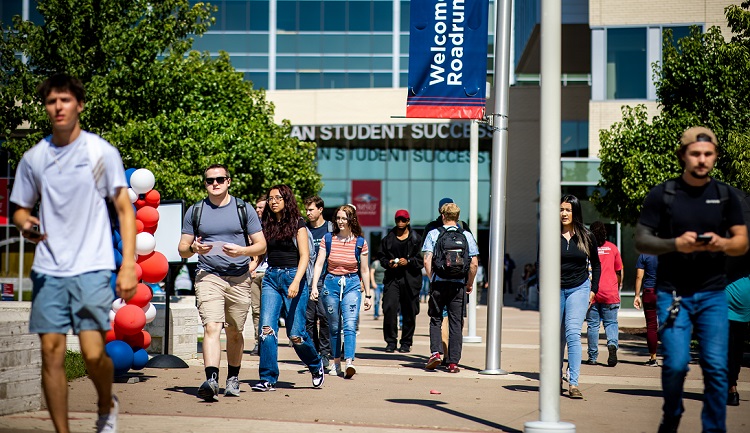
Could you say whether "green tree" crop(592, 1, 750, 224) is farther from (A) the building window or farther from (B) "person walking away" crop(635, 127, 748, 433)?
(B) "person walking away" crop(635, 127, 748, 433)

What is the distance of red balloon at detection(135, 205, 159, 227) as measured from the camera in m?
10.5

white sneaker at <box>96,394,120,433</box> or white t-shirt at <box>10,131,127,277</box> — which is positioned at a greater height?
white t-shirt at <box>10,131,127,277</box>

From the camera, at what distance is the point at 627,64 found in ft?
103

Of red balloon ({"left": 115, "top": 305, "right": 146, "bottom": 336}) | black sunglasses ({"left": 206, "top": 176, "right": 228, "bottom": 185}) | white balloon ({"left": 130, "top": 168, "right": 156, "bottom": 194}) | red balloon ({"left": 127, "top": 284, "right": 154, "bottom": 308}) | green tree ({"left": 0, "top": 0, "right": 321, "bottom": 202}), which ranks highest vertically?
green tree ({"left": 0, "top": 0, "right": 321, "bottom": 202})

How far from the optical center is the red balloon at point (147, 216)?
1053 cm

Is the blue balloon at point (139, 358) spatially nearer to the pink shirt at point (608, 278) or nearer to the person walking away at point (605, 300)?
the person walking away at point (605, 300)

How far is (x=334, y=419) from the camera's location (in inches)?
298

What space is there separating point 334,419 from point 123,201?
265 centimetres

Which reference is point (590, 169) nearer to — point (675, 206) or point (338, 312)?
point (338, 312)

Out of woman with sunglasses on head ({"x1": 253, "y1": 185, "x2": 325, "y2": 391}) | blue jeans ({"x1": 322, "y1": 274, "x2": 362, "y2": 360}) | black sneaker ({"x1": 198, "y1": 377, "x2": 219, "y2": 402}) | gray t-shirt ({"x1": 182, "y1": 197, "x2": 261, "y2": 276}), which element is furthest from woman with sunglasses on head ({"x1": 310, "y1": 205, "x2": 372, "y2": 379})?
black sneaker ({"x1": 198, "y1": 377, "x2": 219, "y2": 402})

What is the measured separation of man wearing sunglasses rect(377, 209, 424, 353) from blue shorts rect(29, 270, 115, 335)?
30.8 ft

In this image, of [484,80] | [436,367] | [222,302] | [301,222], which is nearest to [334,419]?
[222,302]

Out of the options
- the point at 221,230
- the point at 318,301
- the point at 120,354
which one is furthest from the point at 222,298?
the point at 318,301

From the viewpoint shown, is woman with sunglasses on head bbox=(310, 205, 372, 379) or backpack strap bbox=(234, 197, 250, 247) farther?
woman with sunglasses on head bbox=(310, 205, 372, 379)
